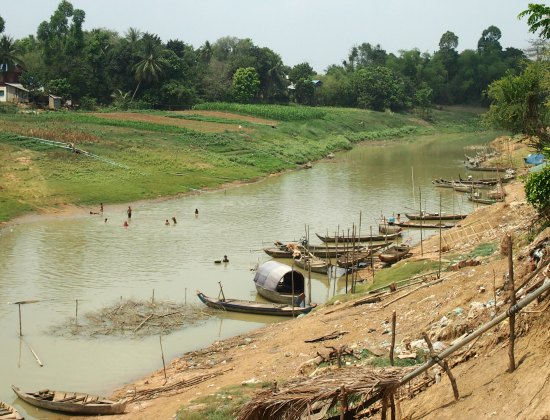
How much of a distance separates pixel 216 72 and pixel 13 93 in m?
31.0

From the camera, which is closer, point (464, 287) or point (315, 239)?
point (464, 287)

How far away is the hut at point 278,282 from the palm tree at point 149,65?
65.6 m

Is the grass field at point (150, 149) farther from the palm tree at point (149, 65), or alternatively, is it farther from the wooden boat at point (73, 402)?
the wooden boat at point (73, 402)

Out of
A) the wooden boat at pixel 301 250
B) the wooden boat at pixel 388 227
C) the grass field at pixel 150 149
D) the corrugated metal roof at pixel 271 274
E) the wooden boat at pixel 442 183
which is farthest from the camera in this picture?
the wooden boat at pixel 442 183

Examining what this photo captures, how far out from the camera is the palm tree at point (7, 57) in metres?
86.1

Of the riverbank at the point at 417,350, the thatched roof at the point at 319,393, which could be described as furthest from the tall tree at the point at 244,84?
the thatched roof at the point at 319,393

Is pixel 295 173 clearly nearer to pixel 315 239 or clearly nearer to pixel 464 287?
pixel 315 239

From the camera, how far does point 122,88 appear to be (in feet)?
312

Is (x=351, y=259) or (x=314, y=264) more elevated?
(x=351, y=259)

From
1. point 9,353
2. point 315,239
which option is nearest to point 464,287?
point 9,353

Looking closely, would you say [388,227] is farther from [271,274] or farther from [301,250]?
[271,274]

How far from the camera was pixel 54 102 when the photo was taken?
85.9 metres

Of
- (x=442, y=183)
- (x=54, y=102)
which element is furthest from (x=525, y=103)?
(x=54, y=102)

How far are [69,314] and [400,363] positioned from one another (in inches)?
648
